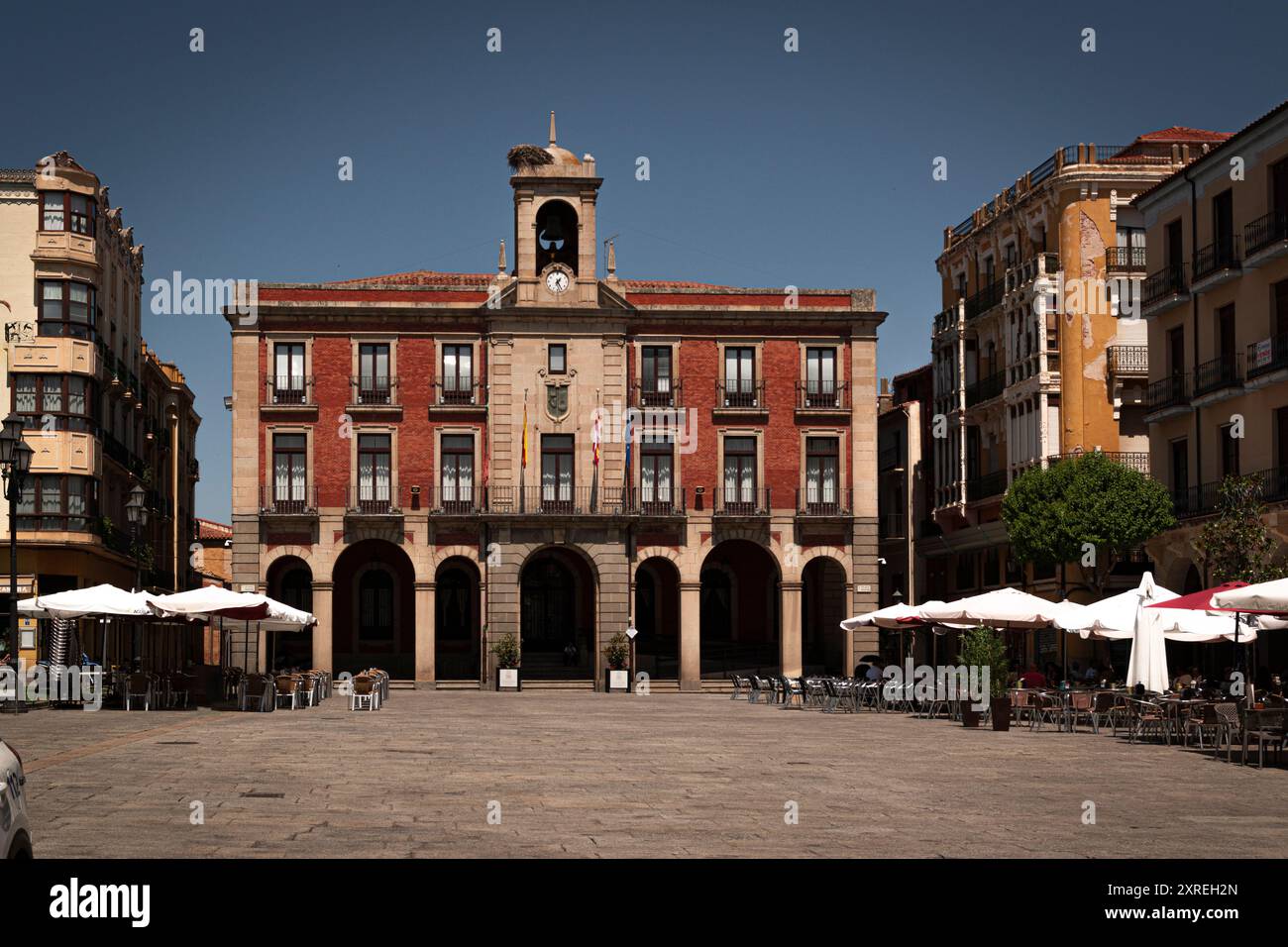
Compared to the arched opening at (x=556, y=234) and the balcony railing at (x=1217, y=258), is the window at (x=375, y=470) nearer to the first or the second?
the arched opening at (x=556, y=234)

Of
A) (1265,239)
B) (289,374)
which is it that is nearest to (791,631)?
(289,374)

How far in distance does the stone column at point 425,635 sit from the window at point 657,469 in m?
8.73

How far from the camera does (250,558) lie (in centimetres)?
5912

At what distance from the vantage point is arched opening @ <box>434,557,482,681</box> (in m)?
62.9

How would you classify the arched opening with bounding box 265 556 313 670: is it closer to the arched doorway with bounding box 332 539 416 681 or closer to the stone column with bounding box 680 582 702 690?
the arched doorway with bounding box 332 539 416 681

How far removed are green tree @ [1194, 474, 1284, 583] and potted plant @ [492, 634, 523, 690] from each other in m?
27.5

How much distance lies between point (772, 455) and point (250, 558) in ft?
64.7

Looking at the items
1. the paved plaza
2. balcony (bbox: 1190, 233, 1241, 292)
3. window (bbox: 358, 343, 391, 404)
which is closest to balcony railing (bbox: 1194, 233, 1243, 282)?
balcony (bbox: 1190, 233, 1241, 292)

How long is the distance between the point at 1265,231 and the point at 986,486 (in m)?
23.6

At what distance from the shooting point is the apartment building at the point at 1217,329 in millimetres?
39781

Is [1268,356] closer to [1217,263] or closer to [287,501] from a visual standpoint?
[1217,263]

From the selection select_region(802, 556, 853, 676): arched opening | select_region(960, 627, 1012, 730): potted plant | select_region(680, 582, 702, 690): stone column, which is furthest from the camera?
select_region(802, 556, 853, 676): arched opening

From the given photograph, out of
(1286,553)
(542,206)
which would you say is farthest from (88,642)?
(1286,553)
